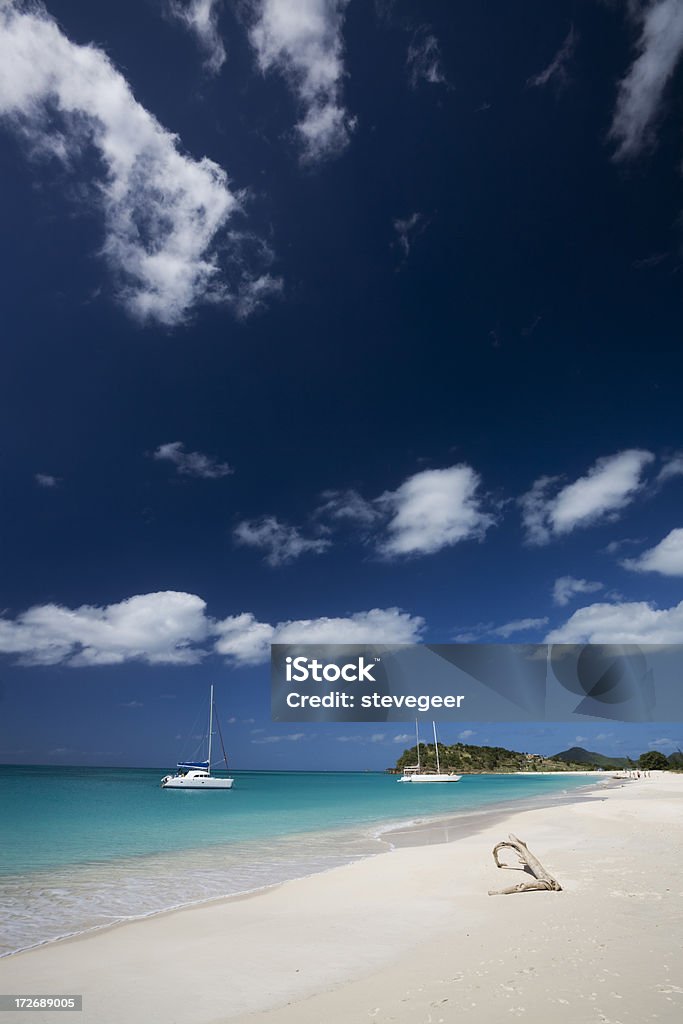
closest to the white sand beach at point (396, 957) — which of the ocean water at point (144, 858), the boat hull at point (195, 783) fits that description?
the ocean water at point (144, 858)

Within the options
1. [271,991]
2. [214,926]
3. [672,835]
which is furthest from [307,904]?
[672,835]

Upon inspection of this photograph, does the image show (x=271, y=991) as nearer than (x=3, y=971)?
Yes

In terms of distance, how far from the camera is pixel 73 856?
23438mm

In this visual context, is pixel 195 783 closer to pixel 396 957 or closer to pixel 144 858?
pixel 144 858

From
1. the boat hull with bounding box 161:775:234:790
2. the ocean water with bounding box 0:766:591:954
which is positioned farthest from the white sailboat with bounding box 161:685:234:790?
the ocean water with bounding box 0:766:591:954

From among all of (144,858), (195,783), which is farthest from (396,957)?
(195,783)

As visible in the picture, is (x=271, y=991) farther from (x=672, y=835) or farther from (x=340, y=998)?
(x=672, y=835)

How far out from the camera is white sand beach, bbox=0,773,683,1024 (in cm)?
682

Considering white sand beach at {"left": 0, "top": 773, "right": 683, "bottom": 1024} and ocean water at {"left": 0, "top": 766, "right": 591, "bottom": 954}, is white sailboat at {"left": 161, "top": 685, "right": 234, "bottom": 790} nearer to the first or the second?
ocean water at {"left": 0, "top": 766, "right": 591, "bottom": 954}

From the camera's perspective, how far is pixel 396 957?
882 cm

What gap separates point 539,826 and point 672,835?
321 inches

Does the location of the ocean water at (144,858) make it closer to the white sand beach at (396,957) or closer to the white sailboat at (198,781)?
the white sand beach at (396,957)

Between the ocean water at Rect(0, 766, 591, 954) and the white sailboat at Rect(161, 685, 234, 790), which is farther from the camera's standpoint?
the white sailboat at Rect(161, 685, 234, 790)

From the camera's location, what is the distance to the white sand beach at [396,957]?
6824 mm
